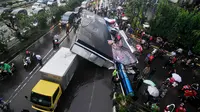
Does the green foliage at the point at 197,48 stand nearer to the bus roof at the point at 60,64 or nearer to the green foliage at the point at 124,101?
the green foliage at the point at 124,101

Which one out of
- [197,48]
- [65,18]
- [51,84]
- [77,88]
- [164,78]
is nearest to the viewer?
[51,84]

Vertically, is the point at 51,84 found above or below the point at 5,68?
above

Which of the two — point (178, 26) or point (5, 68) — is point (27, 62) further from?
point (178, 26)

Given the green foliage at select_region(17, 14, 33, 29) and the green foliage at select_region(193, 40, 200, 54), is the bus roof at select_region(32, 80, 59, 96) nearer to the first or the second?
the green foliage at select_region(17, 14, 33, 29)

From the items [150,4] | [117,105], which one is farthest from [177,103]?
[150,4]

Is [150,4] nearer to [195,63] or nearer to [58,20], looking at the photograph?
[195,63]

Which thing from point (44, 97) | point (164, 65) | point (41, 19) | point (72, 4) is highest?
point (72, 4)

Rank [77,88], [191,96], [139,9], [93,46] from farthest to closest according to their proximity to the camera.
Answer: [139,9] < [93,46] < [77,88] < [191,96]

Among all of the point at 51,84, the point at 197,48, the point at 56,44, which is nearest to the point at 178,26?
the point at 197,48
